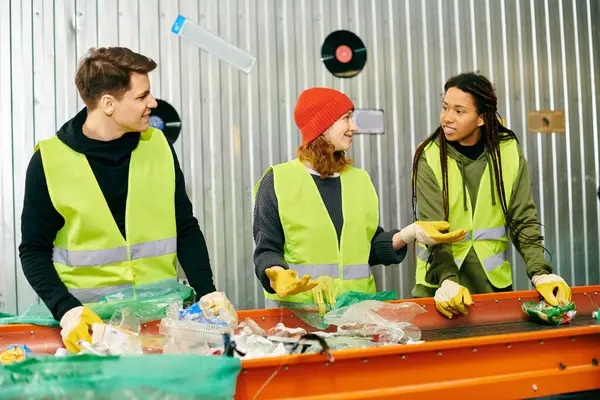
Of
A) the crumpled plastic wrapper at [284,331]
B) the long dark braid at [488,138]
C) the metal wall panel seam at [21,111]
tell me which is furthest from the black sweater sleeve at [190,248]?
the metal wall panel seam at [21,111]

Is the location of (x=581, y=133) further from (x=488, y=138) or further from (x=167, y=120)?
(x=167, y=120)

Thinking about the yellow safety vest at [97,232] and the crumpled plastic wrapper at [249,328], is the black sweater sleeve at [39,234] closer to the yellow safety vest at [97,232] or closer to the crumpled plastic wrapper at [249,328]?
the yellow safety vest at [97,232]

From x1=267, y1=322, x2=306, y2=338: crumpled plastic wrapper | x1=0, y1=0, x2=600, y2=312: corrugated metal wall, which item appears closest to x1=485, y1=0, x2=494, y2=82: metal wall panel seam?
x1=0, y1=0, x2=600, y2=312: corrugated metal wall

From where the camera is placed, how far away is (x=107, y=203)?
220cm

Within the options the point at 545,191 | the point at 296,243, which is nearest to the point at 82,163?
the point at 296,243

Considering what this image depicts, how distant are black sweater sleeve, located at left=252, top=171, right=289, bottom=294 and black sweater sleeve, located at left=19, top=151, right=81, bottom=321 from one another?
74 centimetres

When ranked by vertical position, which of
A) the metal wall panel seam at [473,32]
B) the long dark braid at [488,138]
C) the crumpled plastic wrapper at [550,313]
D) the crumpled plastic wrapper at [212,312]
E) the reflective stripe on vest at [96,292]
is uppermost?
the metal wall panel seam at [473,32]

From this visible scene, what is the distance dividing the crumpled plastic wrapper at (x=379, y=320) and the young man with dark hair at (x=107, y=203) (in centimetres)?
50

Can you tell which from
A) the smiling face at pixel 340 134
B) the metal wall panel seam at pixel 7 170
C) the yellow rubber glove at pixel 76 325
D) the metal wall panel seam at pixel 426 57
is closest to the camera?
the yellow rubber glove at pixel 76 325

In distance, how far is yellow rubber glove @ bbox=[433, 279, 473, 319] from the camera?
2232 millimetres

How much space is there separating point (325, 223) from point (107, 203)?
2.82 feet

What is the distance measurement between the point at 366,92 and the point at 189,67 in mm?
1122

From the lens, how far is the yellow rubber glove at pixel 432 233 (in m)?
2.41

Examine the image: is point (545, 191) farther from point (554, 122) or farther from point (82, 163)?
point (82, 163)
